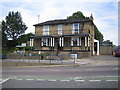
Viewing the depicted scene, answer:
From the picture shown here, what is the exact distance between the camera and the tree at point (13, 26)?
47.0 metres

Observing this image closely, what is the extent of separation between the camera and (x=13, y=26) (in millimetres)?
47250

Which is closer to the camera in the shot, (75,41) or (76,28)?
(75,41)

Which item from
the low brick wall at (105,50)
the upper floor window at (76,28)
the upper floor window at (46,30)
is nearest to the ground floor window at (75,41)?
the upper floor window at (76,28)

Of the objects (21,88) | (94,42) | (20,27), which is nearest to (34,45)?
(94,42)

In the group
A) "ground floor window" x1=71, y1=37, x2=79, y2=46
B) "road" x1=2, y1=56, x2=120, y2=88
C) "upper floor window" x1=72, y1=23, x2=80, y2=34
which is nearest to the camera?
"road" x1=2, y1=56, x2=120, y2=88

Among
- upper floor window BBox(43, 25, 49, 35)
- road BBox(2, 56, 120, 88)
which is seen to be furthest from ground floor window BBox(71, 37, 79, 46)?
road BBox(2, 56, 120, 88)

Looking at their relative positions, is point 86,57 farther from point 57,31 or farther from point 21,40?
point 21,40

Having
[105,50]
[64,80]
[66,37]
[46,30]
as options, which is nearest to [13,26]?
[46,30]

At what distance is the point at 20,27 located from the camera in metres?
48.6

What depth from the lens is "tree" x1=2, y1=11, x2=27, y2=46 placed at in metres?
47.0

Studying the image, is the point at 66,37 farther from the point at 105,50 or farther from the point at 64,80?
the point at 64,80

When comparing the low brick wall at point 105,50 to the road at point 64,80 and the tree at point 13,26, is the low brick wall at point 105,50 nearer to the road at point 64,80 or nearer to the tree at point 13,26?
the road at point 64,80

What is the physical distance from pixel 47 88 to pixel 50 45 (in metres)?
22.0

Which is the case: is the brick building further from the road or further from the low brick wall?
the road
